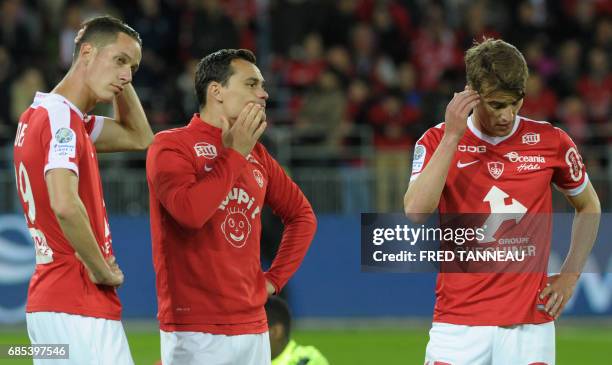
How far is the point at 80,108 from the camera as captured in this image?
539 cm

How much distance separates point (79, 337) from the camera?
5141mm

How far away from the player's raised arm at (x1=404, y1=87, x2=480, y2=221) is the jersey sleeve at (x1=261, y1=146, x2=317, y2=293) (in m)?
0.79

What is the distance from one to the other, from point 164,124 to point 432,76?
15.7 ft

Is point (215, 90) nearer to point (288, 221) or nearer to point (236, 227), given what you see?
point (236, 227)

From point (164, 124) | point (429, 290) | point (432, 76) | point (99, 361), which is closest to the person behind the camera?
point (99, 361)

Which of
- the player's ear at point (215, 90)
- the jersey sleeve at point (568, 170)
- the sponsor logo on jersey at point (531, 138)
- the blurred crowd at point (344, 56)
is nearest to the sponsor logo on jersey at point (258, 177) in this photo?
the player's ear at point (215, 90)

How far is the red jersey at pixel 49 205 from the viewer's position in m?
5.15

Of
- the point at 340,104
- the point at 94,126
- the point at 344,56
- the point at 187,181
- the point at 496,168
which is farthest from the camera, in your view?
the point at 344,56

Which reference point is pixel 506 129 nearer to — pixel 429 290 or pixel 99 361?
pixel 99 361

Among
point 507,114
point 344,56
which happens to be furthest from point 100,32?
point 344,56

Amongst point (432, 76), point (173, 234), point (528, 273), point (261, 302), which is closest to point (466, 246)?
point (528, 273)

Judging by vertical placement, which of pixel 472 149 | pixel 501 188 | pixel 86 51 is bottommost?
pixel 501 188

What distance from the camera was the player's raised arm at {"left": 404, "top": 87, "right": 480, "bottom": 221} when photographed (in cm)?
537

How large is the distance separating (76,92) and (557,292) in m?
2.65
